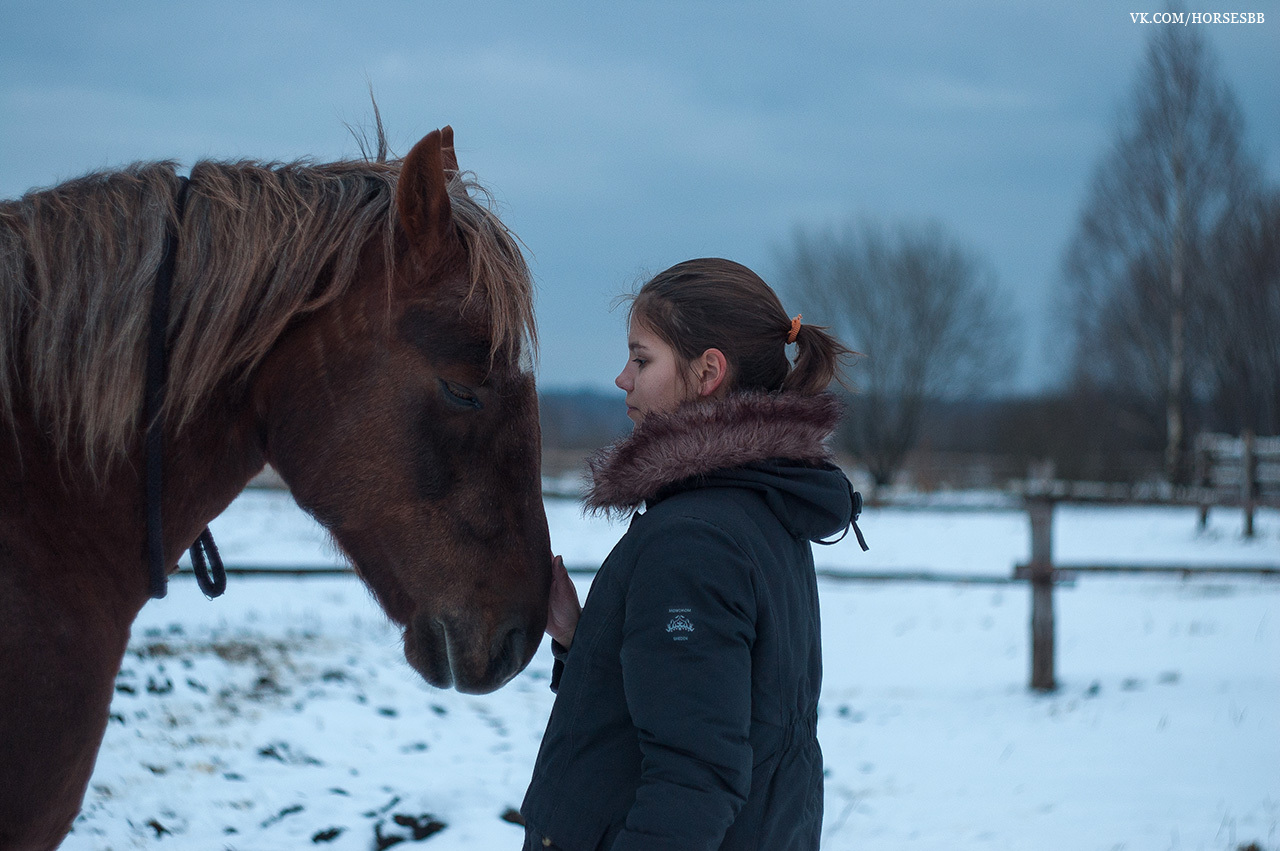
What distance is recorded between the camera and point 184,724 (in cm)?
386

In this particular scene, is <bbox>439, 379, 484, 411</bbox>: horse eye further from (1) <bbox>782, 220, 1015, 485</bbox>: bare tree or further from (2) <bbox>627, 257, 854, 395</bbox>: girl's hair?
(1) <bbox>782, 220, 1015, 485</bbox>: bare tree

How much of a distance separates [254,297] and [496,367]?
0.41 meters

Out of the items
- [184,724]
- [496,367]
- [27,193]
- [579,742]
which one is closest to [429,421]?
[496,367]

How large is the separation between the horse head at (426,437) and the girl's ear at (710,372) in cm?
31

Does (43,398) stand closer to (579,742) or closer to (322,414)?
(322,414)

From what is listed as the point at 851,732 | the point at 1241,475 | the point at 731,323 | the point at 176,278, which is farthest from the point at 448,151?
the point at 1241,475

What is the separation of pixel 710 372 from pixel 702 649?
51 cm

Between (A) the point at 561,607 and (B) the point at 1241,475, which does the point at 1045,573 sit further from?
(B) the point at 1241,475

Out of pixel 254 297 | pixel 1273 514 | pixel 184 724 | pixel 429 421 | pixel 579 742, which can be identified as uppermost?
pixel 254 297

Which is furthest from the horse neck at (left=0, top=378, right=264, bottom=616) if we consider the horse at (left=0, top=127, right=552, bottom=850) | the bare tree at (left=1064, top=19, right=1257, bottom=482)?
the bare tree at (left=1064, top=19, right=1257, bottom=482)

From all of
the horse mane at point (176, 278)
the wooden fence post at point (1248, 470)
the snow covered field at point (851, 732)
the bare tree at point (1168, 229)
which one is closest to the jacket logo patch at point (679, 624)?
the horse mane at point (176, 278)

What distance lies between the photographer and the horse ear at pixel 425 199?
56.9 inches

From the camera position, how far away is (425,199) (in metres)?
1.49

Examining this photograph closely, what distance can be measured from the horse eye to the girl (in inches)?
10.1
